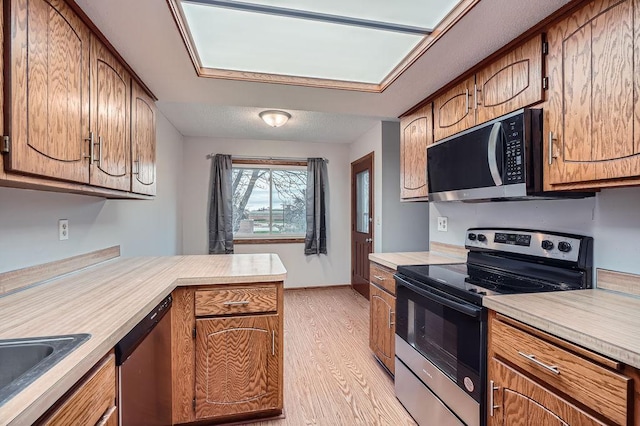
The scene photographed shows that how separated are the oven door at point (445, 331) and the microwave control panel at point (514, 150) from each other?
65 cm

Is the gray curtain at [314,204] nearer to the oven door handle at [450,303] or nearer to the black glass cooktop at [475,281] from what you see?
the black glass cooktop at [475,281]

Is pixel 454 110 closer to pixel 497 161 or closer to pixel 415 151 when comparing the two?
pixel 415 151

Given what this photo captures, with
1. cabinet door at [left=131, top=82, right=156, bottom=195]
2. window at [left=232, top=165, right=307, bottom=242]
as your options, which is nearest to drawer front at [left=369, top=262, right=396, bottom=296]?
cabinet door at [left=131, top=82, right=156, bottom=195]

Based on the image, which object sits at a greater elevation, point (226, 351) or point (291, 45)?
point (291, 45)

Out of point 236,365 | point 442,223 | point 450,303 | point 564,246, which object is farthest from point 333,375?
point 564,246

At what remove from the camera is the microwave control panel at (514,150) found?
1.45 metres

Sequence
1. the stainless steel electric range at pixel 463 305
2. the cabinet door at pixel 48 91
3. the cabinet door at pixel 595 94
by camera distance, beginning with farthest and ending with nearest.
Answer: the stainless steel electric range at pixel 463 305 < the cabinet door at pixel 595 94 < the cabinet door at pixel 48 91

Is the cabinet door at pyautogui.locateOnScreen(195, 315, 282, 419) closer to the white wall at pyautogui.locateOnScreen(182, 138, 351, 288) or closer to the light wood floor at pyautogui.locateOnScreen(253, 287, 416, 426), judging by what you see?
the light wood floor at pyautogui.locateOnScreen(253, 287, 416, 426)

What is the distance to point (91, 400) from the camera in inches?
33.1

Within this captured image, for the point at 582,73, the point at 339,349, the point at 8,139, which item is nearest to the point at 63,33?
the point at 8,139

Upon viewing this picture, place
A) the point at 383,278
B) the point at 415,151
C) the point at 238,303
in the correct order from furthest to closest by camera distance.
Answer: the point at 415,151 → the point at 383,278 → the point at 238,303

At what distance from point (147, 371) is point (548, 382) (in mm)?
1505

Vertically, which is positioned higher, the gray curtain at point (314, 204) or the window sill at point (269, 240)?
the gray curtain at point (314, 204)

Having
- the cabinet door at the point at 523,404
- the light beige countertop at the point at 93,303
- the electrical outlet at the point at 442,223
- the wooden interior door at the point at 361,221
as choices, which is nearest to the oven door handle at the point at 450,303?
the cabinet door at the point at 523,404
